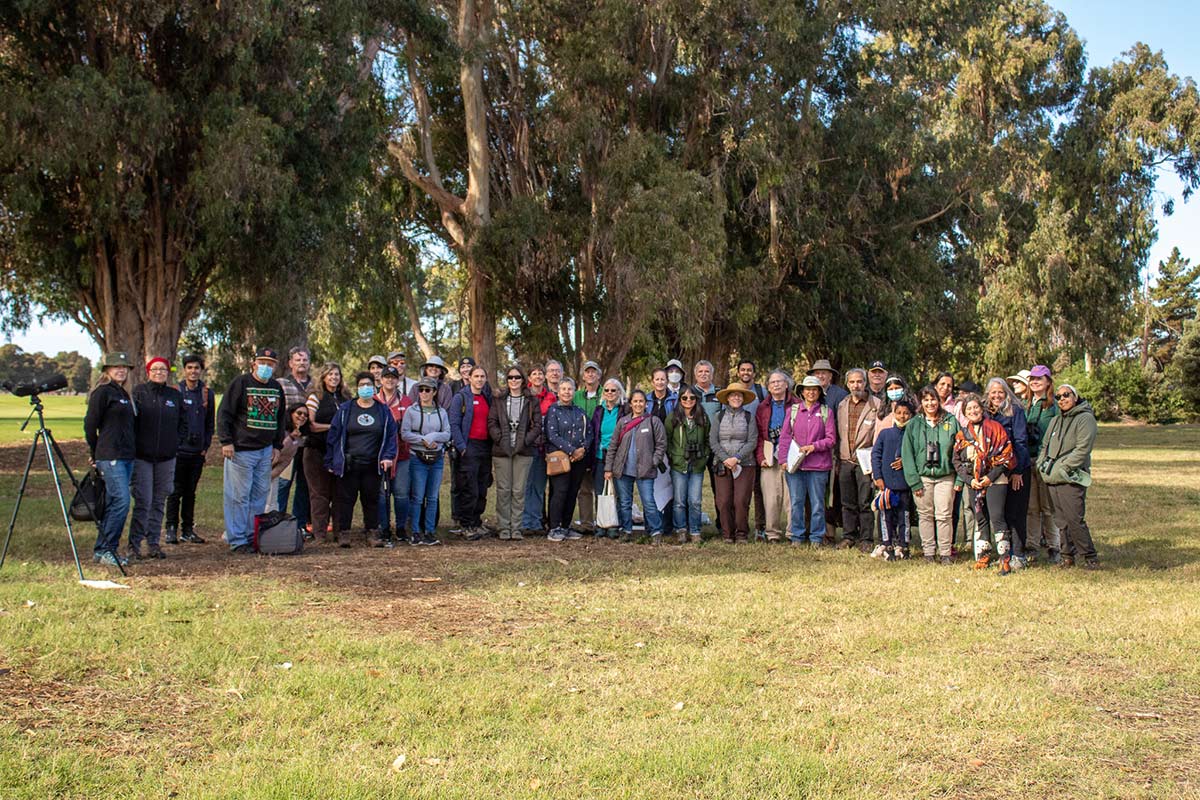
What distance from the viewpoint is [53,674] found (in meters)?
5.32

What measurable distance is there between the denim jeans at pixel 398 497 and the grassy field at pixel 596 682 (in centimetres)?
143

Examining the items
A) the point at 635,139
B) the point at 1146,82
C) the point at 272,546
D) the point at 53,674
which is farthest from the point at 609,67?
the point at 1146,82

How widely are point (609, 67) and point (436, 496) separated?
46.2 feet

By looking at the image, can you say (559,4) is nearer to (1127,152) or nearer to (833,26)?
(833,26)

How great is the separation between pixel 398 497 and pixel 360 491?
1.25 feet

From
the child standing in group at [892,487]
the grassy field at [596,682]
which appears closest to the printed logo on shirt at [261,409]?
the grassy field at [596,682]

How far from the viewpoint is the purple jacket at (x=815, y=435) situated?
10.3 meters

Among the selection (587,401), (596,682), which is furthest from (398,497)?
(596,682)

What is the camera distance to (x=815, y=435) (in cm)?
1027

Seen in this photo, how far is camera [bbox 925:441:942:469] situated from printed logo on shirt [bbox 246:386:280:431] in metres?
5.95

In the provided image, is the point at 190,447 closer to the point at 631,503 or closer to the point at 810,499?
the point at 631,503

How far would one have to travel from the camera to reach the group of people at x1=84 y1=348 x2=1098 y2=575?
9.02 meters

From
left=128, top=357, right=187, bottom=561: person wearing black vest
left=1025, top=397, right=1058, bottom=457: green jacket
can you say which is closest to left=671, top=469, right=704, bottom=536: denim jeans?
left=1025, top=397, right=1058, bottom=457: green jacket

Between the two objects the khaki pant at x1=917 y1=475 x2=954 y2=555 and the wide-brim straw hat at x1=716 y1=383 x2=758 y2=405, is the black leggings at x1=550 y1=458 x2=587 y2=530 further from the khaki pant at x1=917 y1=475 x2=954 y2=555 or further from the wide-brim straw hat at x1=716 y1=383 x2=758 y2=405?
the khaki pant at x1=917 y1=475 x2=954 y2=555
